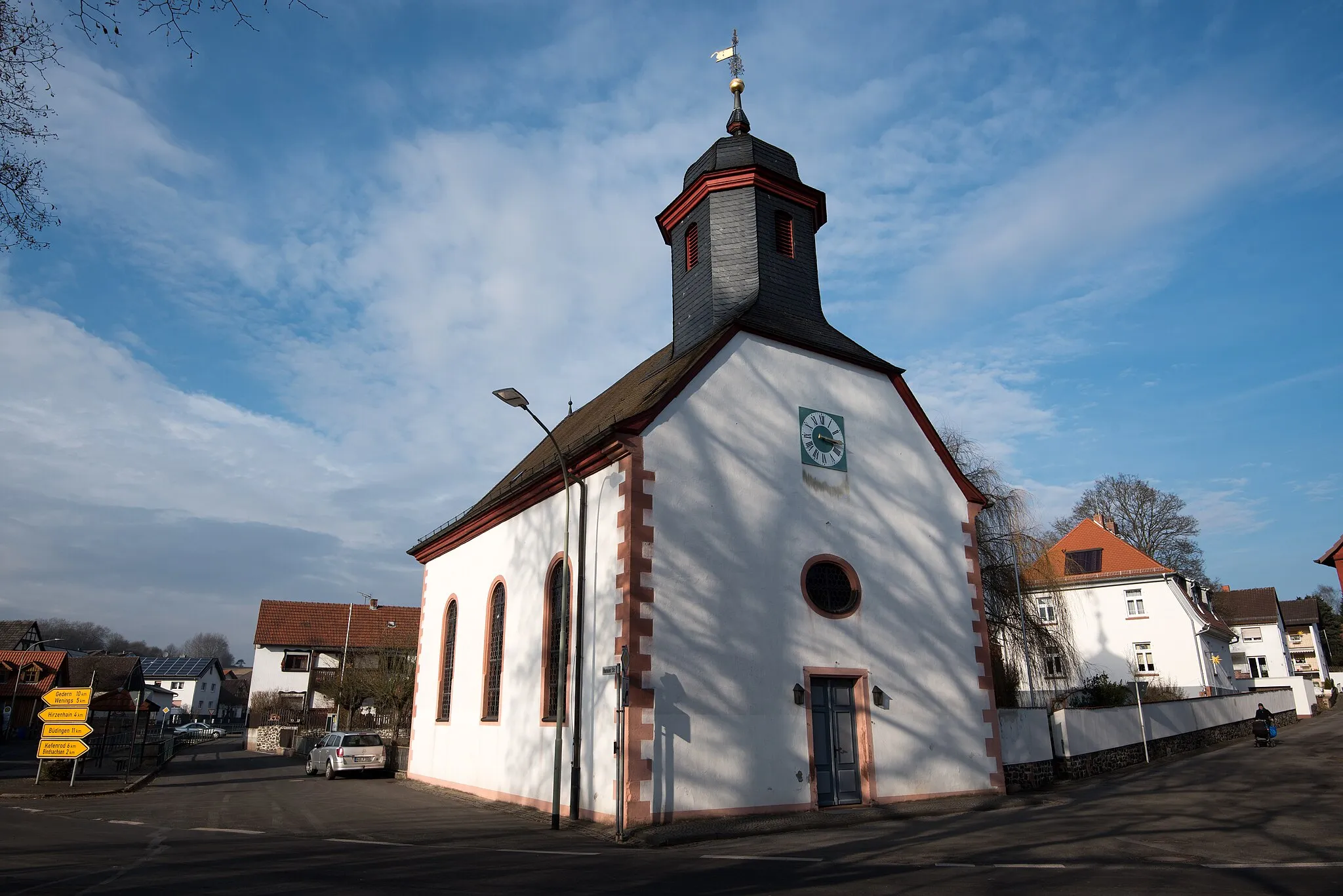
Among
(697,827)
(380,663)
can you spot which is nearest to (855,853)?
(697,827)

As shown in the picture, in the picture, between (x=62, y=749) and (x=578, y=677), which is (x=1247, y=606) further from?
(x=62, y=749)

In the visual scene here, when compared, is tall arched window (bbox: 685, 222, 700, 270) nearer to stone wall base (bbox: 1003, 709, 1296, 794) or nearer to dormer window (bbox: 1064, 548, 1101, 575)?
stone wall base (bbox: 1003, 709, 1296, 794)

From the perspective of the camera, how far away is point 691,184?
19.5m

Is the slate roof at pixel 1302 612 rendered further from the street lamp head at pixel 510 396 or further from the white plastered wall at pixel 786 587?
the street lamp head at pixel 510 396

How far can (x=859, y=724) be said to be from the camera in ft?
50.4

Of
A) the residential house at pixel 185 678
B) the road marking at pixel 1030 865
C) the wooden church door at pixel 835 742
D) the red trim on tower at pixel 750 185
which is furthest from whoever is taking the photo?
the residential house at pixel 185 678

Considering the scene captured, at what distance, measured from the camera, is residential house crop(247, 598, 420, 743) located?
56.8 m

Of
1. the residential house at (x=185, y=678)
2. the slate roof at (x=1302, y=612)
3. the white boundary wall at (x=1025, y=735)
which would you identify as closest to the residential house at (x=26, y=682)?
the residential house at (x=185, y=678)

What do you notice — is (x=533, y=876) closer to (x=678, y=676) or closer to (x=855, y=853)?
(x=855, y=853)

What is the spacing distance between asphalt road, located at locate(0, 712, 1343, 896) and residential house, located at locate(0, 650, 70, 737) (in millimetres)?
50578

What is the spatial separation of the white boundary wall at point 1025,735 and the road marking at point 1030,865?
8.63m

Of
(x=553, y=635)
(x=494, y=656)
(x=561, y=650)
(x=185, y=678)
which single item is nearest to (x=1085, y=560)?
(x=494, y=656)

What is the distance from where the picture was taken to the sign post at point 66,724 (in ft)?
71.1

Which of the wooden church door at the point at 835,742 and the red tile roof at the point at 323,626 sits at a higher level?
the red tile roof at the point at 323,626
